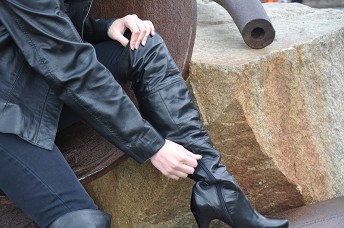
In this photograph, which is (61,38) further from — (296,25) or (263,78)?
(296,25)

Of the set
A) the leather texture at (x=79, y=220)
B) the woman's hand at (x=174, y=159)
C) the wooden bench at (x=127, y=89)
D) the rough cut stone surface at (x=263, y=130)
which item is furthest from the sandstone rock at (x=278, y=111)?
the leather texture at (x=79, y=220)

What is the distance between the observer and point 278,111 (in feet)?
8.05

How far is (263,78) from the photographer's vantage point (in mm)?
2402

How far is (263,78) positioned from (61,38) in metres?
0.86

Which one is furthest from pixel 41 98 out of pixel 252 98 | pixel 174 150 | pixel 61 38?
pixel 252 98

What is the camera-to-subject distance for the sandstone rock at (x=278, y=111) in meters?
2.34

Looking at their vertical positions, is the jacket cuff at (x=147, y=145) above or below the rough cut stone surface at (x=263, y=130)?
above

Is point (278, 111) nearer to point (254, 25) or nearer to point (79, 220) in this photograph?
point (254, 25)

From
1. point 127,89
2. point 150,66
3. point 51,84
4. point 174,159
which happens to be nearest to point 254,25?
point 127,89

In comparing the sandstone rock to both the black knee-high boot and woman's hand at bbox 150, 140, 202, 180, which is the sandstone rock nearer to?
the black knee-high boot

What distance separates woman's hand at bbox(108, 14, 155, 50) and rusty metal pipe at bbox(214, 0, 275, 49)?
59cm

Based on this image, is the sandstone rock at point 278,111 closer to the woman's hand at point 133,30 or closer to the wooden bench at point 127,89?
the wooden bench at point 127,89

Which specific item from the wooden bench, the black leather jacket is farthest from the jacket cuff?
the wooden bench

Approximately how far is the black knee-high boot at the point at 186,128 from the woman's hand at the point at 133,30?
0.07 ft
